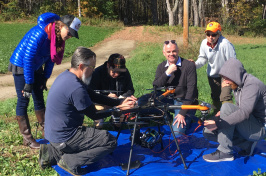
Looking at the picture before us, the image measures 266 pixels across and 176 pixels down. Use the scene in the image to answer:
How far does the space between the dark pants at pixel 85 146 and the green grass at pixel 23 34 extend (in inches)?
400

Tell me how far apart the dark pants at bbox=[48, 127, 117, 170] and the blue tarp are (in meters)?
0.22

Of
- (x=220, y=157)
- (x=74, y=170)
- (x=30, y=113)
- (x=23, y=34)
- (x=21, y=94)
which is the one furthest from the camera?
(x=23, y=34)

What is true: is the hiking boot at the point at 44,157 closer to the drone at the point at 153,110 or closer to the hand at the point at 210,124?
the drone at the point at 153,110

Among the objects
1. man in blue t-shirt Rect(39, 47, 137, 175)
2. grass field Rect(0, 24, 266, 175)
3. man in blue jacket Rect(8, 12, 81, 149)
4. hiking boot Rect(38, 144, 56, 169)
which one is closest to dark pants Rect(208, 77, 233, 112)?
grass field Rect(0, 24, 266, 175)

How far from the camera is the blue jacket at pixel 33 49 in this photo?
4.27 meters

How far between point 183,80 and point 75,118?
79.7 inches

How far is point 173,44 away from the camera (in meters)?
4.82

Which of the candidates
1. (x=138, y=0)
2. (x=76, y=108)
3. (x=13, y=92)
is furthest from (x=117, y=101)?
(x=138, y=0)

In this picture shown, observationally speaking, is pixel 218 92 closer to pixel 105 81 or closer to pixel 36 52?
pixel 105 81

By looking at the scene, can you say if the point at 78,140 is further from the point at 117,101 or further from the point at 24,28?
the point at 24,28

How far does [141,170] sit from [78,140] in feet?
2.83

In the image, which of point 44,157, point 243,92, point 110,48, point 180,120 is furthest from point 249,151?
point 110,48

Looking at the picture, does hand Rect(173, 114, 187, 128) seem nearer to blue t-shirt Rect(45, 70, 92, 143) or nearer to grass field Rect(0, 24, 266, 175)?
blue t-shirt Rect(45, 70, 92, 143)

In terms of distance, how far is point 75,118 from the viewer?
374 cm
